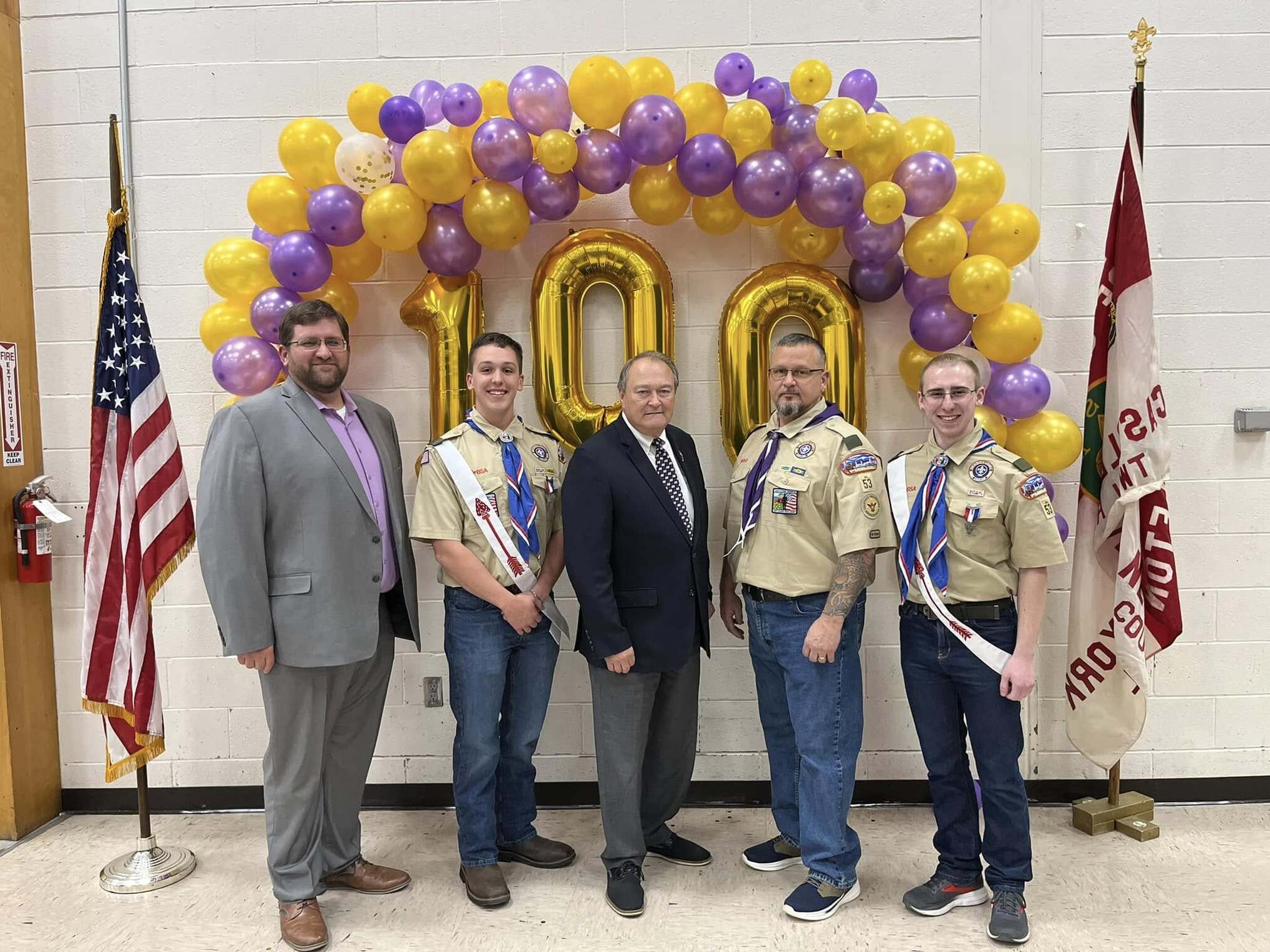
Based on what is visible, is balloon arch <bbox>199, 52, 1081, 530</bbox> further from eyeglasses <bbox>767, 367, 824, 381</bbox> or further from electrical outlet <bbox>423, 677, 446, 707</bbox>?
electrical outlet <bbox>423, 677, 446, 707</bbox>

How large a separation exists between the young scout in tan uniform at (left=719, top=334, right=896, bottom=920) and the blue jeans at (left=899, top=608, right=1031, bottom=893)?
7.4 inches

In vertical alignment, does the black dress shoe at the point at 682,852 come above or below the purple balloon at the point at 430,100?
below

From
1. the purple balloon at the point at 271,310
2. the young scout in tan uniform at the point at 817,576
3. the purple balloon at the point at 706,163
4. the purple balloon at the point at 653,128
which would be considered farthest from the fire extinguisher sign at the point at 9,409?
the young scout in tan uniform at the point at 817,576

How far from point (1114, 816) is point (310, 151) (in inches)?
139

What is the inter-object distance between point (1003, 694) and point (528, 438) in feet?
5.12

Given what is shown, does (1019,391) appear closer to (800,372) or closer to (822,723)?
(800,372)

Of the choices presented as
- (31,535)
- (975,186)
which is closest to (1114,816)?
(975,186)

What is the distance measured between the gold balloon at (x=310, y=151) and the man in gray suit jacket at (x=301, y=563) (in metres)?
0.60

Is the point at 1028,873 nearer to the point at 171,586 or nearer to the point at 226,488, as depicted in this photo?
the point at 226,488

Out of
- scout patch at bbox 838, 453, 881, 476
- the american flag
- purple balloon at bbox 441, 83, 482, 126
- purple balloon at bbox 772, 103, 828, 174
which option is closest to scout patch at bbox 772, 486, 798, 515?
scout patch at bbox 838, 453, 881, 476

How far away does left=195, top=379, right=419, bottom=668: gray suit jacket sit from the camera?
2240mm

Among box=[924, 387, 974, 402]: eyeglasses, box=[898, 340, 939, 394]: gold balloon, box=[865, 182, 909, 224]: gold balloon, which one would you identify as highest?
box=[865, 182, 909, 224]: gold balloon

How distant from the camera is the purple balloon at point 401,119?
2.62 meters

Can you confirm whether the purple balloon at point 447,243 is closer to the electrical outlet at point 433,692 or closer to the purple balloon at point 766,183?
the purple balloon at point 766,183
